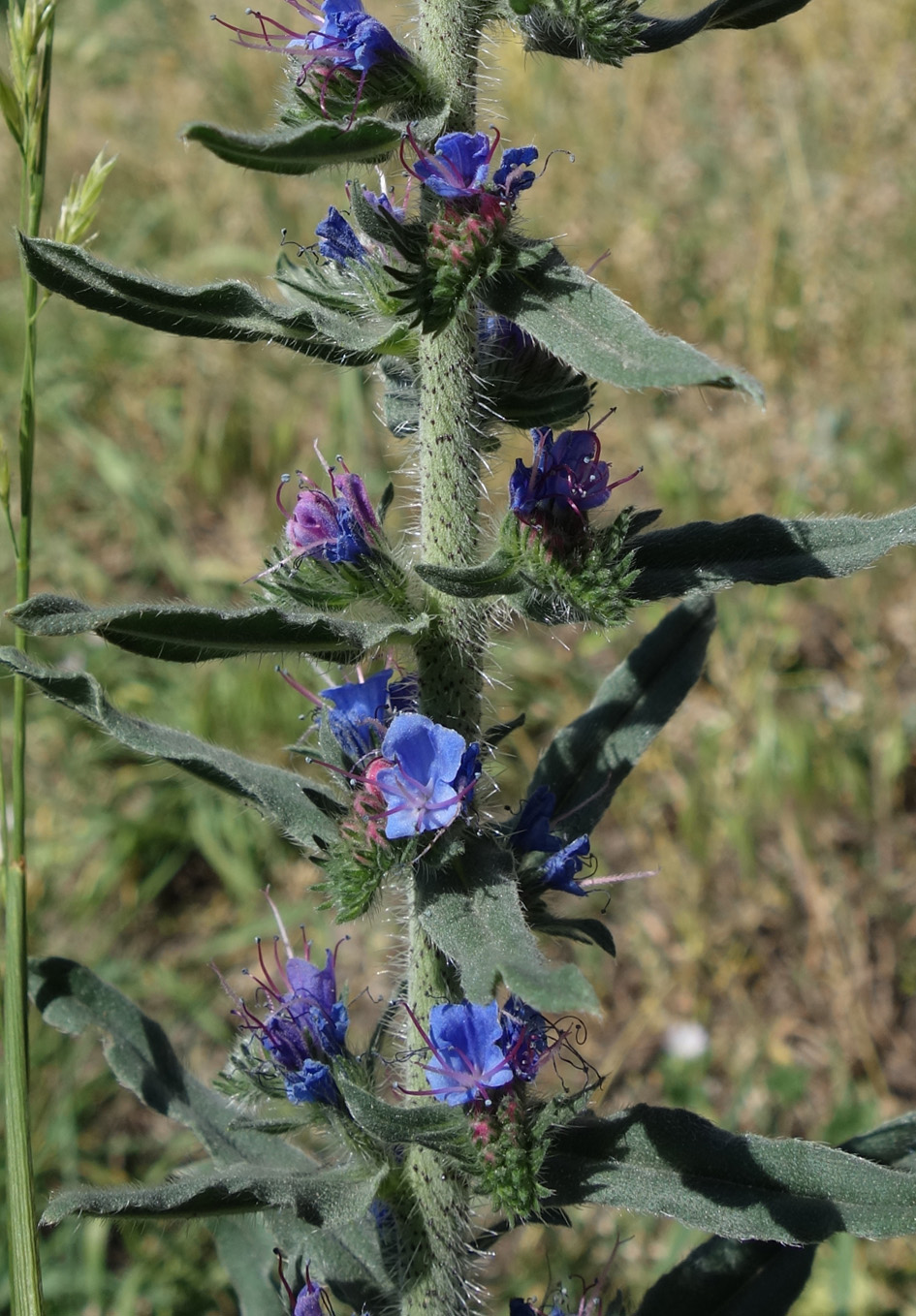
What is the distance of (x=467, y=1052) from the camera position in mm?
1730

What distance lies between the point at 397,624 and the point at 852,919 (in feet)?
9.29

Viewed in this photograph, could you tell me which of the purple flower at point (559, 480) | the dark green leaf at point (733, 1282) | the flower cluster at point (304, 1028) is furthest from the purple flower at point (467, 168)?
the dark green leaf at point (733, 1282)

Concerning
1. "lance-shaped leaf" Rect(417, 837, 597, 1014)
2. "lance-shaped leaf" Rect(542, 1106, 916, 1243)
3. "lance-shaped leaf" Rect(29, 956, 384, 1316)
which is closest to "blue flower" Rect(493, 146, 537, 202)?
"lance-shaped leaf" Rect(417, 837, 597, 1014)

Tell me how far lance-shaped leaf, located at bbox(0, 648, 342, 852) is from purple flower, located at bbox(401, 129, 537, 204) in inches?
32.6

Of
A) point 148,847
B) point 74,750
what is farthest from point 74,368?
point 148,847

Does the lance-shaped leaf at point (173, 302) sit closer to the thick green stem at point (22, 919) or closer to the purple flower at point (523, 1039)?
A: the thick green stem at point (22, 919)

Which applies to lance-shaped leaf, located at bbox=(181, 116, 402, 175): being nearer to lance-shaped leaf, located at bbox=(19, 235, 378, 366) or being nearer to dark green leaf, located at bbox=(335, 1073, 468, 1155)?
lance-shaped leaf, located at bbox=(19, 235, 378, 366)

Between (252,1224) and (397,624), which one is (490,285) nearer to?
(397,624)

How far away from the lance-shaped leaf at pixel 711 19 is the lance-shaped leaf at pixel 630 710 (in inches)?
36.4

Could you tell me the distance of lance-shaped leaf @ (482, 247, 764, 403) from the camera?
1.35 m

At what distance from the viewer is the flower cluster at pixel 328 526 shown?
182cm

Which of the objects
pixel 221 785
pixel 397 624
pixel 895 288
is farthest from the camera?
pixel 895 288

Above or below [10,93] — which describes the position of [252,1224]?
below

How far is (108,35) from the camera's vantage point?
6.96 meters
